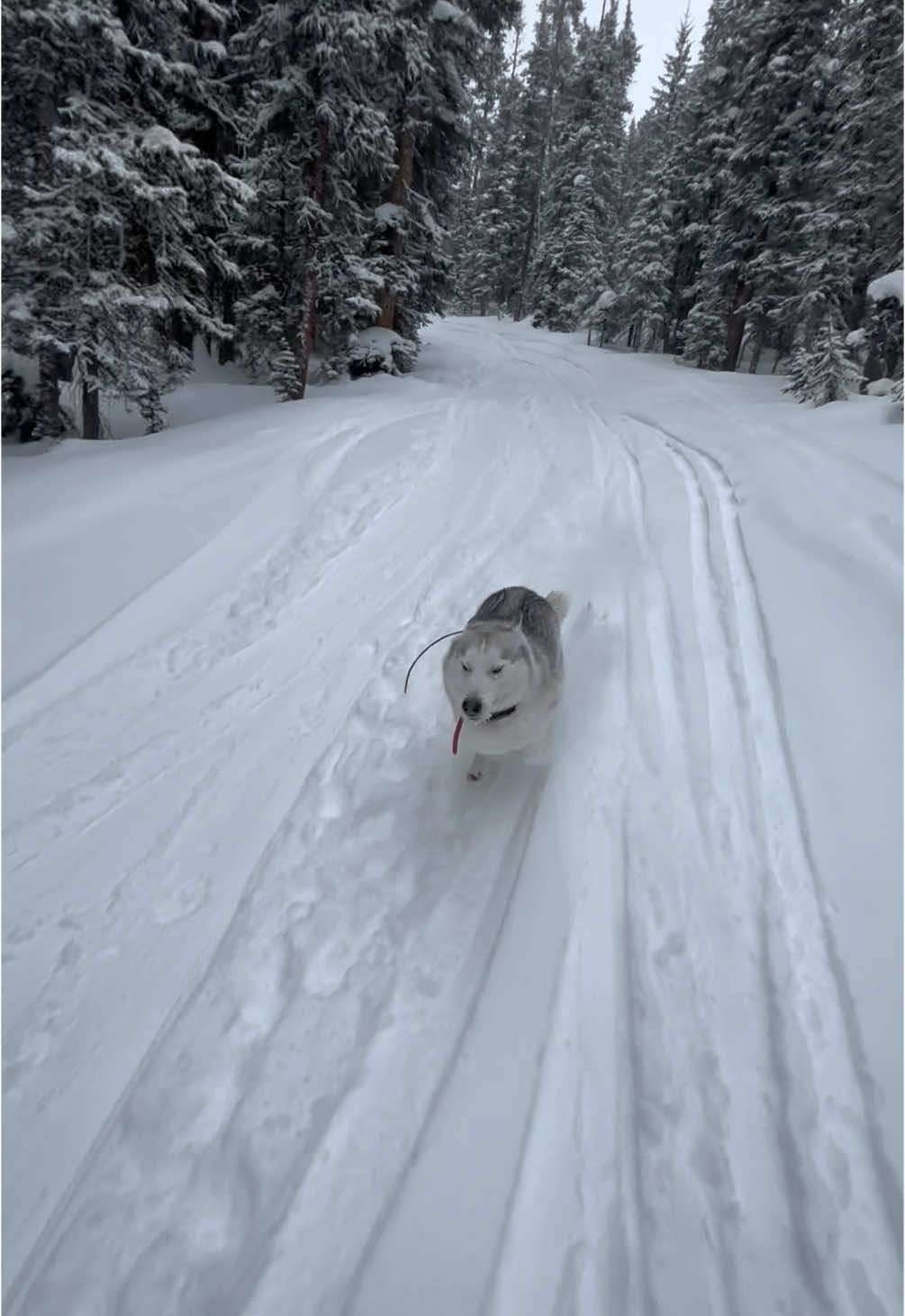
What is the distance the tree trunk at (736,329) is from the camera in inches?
901

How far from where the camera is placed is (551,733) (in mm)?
4430

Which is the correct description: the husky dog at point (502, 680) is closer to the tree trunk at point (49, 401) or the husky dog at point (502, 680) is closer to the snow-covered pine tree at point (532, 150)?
the tree trunk at point (49, 401)

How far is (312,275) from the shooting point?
503 inches

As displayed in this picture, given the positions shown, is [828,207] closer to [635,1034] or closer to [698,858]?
[698,858]

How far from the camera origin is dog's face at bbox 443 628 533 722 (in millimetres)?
3289

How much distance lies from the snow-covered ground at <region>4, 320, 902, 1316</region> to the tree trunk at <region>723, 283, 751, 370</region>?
2088 centimetres

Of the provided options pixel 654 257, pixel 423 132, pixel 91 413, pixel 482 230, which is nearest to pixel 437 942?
pixel 91 413

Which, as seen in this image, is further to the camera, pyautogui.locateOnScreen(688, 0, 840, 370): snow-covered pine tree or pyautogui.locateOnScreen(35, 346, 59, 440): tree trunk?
pyautogui.locateOnScreen(688, 0, 840, 370): snow-covered pine tree

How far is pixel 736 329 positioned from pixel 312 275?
18.5 m

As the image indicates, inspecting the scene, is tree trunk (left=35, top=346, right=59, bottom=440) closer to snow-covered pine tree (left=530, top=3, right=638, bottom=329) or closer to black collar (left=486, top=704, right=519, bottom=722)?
black collar (left=486, top=704, right=519, bottom=722)

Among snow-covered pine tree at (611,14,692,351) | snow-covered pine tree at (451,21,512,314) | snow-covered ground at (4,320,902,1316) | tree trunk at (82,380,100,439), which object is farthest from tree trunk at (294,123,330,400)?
snow-covered pine tree at (451,21,512,314)

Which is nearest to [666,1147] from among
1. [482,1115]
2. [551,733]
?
[482,1115]

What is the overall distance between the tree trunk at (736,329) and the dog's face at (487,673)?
25229 mm

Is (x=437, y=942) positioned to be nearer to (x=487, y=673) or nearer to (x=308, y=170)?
(x=487, y=673)
